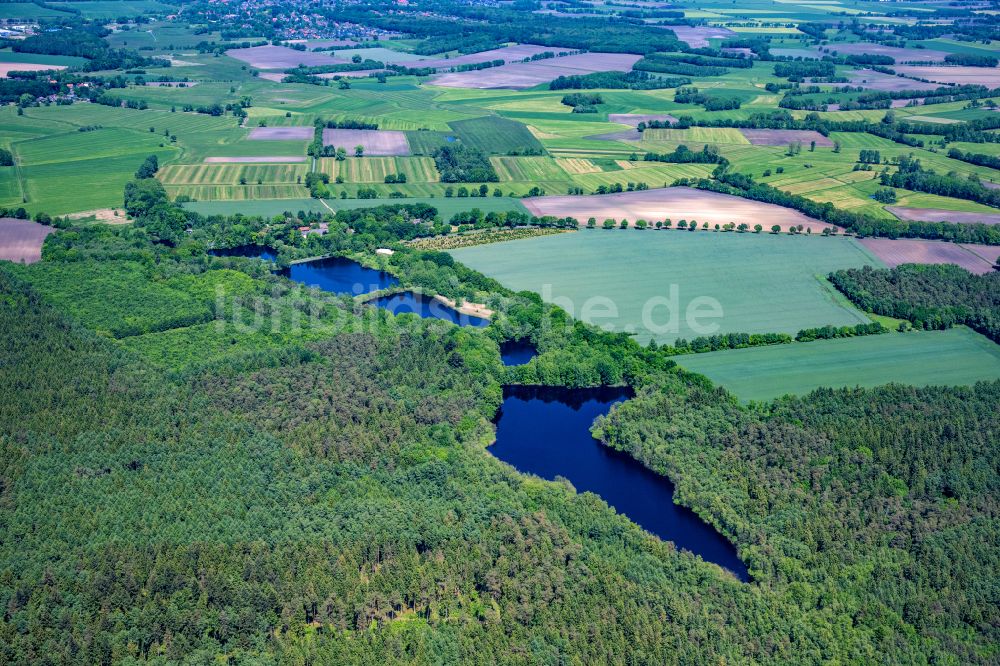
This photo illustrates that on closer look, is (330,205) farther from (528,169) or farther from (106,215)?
(528,169)

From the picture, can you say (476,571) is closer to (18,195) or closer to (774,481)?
(774,481)

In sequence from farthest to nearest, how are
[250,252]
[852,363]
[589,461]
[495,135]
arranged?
[495,135] → [250,252] → [852,363] → [589,461]


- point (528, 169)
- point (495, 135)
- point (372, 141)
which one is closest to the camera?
point (528, 169)

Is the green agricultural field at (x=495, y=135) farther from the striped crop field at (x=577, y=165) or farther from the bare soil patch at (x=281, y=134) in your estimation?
Answer: the bare soil patch at (x=281, y=134)

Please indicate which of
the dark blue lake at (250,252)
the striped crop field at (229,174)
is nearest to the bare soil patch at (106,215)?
the striped crop field at (229,174)

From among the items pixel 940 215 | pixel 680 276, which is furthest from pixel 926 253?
pixel 680 276

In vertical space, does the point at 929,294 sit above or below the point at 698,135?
below
